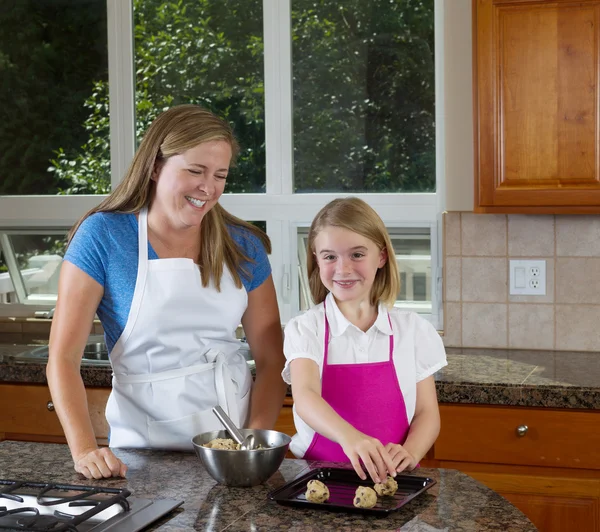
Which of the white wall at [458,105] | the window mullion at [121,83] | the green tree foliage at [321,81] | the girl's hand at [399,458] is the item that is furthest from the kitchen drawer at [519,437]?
the window mullion at [121,83]

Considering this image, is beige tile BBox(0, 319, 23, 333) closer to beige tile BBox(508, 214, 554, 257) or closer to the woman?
the woman

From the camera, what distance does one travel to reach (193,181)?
5.76 ft

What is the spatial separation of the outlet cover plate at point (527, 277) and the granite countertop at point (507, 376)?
20cm

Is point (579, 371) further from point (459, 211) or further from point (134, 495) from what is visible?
point (134, 495)

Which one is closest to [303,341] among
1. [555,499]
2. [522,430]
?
[522,430]

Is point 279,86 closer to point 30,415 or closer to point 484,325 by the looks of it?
point 484,325

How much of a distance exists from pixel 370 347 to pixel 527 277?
126 cm

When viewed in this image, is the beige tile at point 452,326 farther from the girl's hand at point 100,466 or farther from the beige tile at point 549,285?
the girl's hand at point 100,466

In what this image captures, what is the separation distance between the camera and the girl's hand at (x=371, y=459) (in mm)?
1360

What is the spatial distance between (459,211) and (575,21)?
0.73 metres

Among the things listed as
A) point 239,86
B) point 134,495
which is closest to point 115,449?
point 134,495

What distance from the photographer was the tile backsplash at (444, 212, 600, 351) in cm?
287

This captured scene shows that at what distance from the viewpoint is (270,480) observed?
1452 mm

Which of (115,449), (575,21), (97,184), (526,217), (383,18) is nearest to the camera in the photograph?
(115,449)
